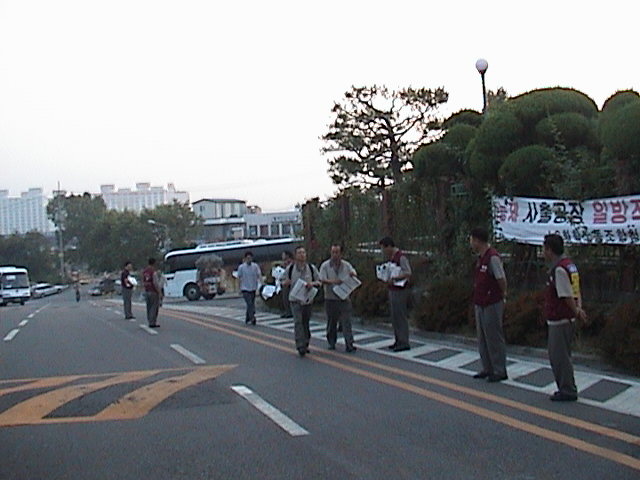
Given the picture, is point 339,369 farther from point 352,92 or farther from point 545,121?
point 352,92

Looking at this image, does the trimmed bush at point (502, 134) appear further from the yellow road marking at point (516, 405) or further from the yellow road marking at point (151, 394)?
the yellow road marking at point (151, 394)

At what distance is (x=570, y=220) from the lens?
13742 mm

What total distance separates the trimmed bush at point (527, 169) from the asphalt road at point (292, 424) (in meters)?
4.17

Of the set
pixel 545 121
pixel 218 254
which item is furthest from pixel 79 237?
pixel 545 121

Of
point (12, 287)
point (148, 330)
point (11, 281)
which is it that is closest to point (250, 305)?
point (148, 330)

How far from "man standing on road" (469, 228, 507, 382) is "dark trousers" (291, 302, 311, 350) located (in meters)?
3.96

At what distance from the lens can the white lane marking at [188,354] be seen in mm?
14014

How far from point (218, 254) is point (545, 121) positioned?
122 feet

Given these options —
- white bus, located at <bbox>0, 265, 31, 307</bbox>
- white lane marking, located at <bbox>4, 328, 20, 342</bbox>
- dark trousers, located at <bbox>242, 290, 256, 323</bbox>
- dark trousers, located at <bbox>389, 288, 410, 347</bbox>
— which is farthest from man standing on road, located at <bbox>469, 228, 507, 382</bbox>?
white bus, located at <bbox>0, 265, 31, 307</bbox>

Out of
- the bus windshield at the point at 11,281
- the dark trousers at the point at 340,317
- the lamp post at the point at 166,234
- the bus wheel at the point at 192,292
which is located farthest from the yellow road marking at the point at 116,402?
the lamp post at the point at 166,234

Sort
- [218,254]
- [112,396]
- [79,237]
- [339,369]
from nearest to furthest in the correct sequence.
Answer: [112,396]
[339,369]
[218,254]
[79,237]

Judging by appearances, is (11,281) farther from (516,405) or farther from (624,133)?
(516,405)

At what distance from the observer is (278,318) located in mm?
22922

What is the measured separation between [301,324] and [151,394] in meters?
4.09
